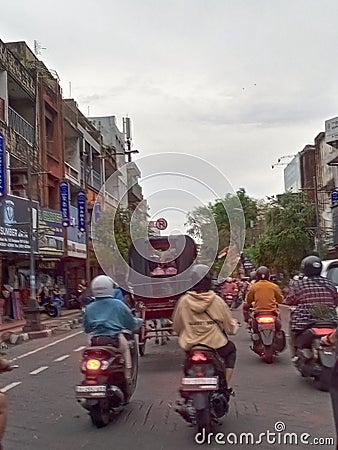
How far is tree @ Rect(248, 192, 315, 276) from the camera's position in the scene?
5022cm

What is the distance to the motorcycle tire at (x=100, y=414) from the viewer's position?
7.79 meters

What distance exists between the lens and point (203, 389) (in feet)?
22.6

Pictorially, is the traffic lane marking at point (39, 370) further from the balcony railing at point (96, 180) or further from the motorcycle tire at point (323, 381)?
the balcony railing at point (96, 180)

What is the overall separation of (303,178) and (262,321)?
56082 millimetres

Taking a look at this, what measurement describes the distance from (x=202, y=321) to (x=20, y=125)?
26.3 m

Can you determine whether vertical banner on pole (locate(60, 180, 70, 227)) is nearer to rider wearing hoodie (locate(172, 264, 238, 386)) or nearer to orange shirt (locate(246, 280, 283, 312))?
orange shirt (locate(246, 280, 283, 312))

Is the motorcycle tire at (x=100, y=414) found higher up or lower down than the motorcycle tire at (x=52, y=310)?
lower down

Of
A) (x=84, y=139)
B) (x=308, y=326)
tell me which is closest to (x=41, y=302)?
(x=84, y=139)

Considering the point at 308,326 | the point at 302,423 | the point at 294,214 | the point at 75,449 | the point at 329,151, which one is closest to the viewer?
the point at 75,449

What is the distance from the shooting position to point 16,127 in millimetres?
31578

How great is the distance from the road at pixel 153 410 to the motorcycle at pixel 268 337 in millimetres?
234

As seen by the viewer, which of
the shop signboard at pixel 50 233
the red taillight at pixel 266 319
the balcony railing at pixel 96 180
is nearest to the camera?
the red taillight at pixel 266 319

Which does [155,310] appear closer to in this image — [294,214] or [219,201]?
[219,201]

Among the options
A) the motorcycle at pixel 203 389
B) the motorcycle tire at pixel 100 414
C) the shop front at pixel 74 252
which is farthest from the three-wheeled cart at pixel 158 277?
the shop front at pixel 74 252
